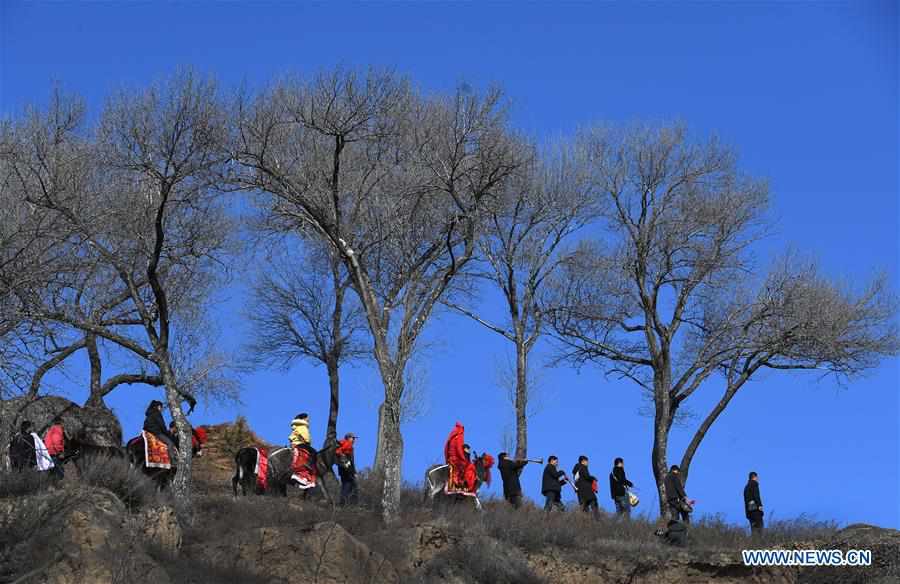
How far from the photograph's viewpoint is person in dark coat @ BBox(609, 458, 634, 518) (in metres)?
33.5

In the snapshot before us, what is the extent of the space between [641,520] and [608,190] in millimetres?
11372

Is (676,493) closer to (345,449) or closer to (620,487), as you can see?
(620,487)

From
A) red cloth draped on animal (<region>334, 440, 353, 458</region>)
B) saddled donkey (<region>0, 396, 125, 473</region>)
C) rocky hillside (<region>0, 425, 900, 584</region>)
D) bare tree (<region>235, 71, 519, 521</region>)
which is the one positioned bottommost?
rocky hillside (<region>0, 425, 900, 584</region>)

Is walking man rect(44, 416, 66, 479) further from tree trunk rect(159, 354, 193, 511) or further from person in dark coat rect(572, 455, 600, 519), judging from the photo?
person in dark coat rect(572, 455, 600, 519)

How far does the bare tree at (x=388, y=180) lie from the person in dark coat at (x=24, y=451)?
24.9 ft

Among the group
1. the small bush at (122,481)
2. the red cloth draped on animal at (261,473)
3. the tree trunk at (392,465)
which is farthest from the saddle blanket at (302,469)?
the small bush at (122,481)

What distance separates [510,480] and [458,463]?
8.23 ft

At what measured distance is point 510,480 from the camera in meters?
32.7

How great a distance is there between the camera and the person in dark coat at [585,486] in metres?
33.1

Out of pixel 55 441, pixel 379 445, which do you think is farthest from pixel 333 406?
pixel 55 441

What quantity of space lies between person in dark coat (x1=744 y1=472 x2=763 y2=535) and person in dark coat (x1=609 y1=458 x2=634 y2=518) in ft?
9.48

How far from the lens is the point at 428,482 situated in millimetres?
31641

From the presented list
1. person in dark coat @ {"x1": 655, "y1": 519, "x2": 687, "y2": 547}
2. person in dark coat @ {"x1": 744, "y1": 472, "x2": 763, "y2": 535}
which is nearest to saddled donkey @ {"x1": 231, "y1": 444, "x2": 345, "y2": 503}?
person in dark coat @ {"x1": 655, "y1": 519, "x2": 687, "y2": 547}

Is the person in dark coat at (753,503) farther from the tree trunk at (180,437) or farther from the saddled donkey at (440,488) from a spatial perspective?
the tree trunk at (180,437)
